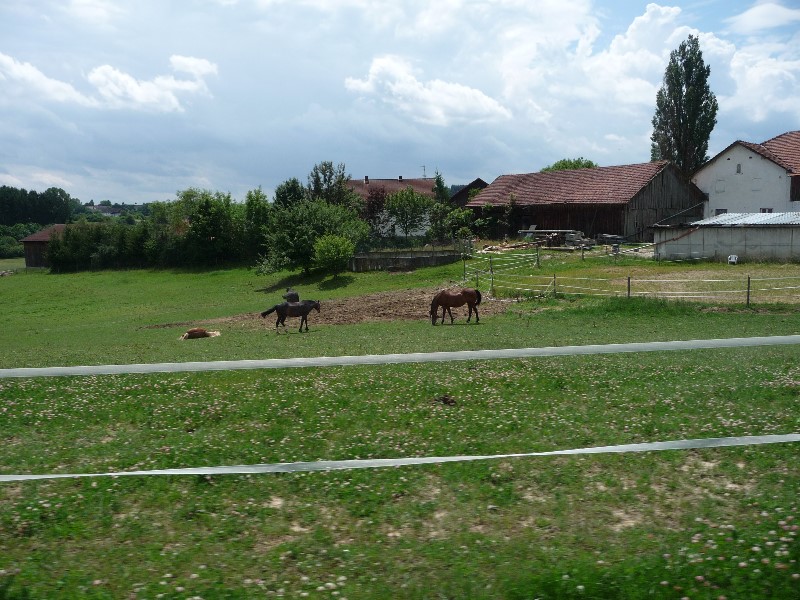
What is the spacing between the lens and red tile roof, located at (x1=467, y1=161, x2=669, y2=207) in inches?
2425

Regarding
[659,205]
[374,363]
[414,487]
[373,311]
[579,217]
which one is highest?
[659,205]

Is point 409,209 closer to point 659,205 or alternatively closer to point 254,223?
point 254,223

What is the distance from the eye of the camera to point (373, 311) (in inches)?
1223

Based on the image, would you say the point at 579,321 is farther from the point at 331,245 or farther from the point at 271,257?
the point at 271,257

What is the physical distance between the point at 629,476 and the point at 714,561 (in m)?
1.62

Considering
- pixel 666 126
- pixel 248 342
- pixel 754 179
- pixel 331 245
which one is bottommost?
pixel 248 342

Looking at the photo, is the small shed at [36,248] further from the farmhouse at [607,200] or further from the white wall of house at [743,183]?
the white wall of house at [743,183]

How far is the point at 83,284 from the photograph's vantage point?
62.5m

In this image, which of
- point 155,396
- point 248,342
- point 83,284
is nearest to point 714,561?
point 155,396

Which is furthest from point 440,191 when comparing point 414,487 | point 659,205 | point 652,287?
point 414,487

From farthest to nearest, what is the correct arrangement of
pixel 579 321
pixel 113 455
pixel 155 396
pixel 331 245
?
pixel 331 245
pixel 579 321
pixel 155 396
pixel 113 455

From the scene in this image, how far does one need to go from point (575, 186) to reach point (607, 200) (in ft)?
19.1

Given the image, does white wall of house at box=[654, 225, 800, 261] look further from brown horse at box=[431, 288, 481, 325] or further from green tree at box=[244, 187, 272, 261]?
green tree at box=[244, 187, 272, 261]

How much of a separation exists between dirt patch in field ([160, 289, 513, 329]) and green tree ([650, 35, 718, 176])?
50.2 m
